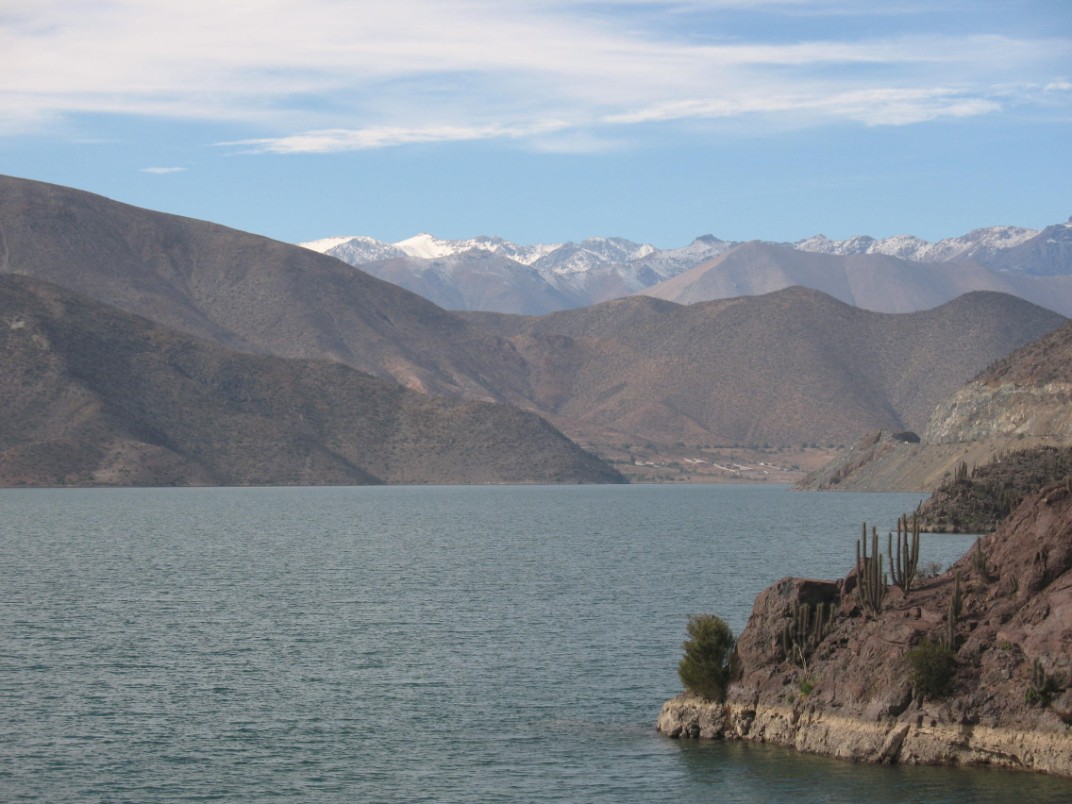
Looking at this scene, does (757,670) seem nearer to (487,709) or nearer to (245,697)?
(487,709)

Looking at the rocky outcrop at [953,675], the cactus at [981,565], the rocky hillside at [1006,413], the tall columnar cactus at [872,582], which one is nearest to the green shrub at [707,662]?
the rocky outcrop at [953,675]

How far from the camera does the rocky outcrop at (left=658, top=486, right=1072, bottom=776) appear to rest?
32.5 metres

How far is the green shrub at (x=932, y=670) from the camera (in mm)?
33594

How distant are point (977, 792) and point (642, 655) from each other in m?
19.9

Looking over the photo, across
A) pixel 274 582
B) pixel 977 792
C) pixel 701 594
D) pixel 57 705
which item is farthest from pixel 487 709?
pixel 274 582

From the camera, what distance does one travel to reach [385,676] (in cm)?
4778

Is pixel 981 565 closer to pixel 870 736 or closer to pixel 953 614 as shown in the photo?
pixel 953 614

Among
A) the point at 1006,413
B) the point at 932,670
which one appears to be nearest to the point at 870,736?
the point at 932,670

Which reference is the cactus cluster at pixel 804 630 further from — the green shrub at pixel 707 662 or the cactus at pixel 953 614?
the cactus at pixel 953 614

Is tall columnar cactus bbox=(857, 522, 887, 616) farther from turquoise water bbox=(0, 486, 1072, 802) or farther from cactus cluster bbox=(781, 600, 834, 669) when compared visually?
turquoise water bbox=(0, 486, 1072, 802)

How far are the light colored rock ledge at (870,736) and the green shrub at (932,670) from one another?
69cm

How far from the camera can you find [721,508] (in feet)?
585

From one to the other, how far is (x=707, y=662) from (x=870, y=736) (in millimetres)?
5047

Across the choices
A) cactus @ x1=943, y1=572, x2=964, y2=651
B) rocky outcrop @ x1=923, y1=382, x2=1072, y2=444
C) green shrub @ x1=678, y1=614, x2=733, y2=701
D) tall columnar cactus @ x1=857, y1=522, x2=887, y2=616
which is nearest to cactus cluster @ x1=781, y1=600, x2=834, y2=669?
tall columnar cactus @ x1=857, y1=522, x2=887, y2=616
